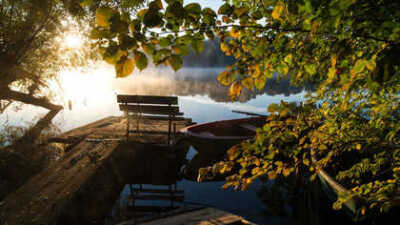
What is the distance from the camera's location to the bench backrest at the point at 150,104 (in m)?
7.72

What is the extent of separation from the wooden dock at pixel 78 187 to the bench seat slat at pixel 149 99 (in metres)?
1.42

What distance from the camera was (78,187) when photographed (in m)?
4.74

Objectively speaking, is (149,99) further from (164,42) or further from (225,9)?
(164,42)

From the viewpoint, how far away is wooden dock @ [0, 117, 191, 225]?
389cm

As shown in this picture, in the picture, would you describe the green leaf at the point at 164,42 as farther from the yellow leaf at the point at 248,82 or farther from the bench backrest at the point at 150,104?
the bench backrest at the point at 150,104

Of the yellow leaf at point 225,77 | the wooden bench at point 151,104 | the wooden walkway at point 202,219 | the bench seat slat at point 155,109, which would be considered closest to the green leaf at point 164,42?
the yellow leaf at point 225,77

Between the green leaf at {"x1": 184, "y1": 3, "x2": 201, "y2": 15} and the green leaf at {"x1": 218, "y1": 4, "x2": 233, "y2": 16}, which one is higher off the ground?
the green leaf at {"x1": 218, "y1": 4, "x2": 233, "y2": 16}

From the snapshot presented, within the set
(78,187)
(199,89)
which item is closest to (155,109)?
(78,187)

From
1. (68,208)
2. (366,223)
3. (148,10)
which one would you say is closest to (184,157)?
(68,208)

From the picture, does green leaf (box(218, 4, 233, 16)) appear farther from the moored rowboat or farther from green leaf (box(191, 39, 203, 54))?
the moored rowboat

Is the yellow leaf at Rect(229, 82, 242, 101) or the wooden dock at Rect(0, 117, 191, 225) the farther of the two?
the wooden dock at Rect(0, 117, 191, 225)

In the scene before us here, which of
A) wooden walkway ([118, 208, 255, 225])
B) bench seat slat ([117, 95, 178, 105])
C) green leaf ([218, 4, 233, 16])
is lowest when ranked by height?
wooden walkway ([118, 208, 255, 225])

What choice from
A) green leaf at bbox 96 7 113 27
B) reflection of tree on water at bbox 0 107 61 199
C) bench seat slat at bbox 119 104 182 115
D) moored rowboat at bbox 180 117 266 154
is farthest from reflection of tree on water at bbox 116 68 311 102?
green leaf at bbox 96 7 113 27

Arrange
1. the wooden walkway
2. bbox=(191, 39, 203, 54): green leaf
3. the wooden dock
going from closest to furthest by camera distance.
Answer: bbox=(191, 39, 203, 54): green leaf, the wooden walkway, the wooden dock
